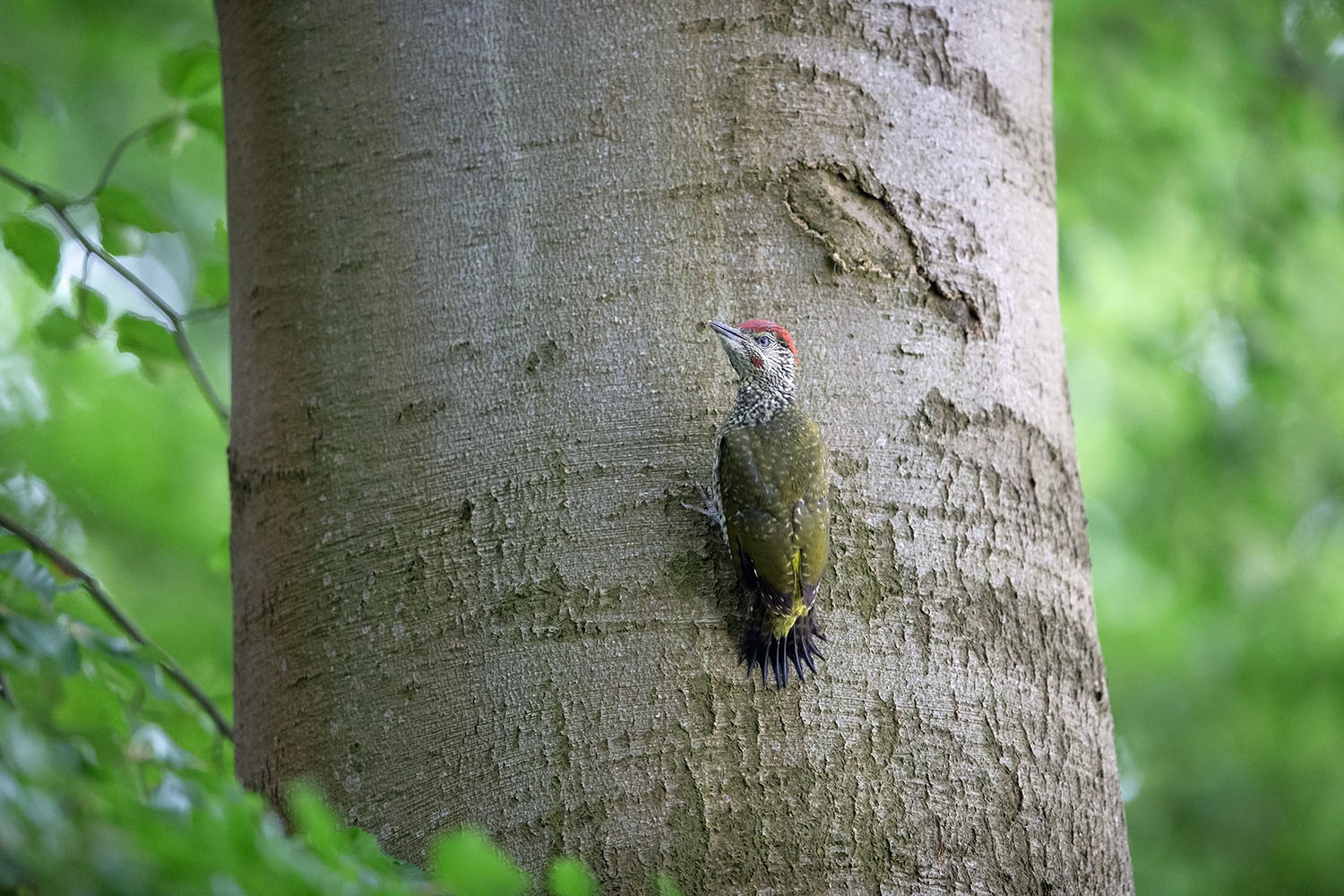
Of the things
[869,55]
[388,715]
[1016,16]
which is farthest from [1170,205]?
[388,715]

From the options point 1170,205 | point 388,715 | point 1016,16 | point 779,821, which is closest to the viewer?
point 779,821

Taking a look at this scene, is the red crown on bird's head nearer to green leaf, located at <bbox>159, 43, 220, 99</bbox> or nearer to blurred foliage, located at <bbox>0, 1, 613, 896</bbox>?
blurred foliage, located at <bbox>0, 1, 613, 896</bbox>

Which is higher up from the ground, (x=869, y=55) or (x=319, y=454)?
(x=869, y=55)

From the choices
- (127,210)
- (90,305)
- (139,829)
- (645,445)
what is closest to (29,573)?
(139,829)

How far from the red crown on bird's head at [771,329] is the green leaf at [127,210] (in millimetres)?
1507

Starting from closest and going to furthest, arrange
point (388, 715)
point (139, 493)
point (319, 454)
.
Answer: point (388, 715)
point (319, 454)
point (139, 493)

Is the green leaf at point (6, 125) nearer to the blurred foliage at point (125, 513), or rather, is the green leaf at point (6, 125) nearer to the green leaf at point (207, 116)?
the blurred foliage at point (125, 513)

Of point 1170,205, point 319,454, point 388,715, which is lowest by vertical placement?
point 388,715

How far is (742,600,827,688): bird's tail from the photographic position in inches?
73.9

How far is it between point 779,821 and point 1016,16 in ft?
5.75

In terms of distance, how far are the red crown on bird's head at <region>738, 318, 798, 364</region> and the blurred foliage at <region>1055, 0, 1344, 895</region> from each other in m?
3.10

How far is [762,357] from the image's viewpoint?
2.30m

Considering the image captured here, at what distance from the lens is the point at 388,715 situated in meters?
1.95

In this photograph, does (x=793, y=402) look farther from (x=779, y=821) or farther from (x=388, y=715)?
(x=388, y=715)
